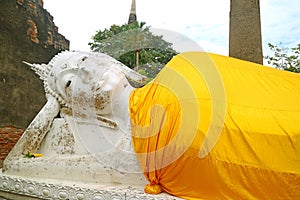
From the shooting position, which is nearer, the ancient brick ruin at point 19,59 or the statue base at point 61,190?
the statue base at point 61,190

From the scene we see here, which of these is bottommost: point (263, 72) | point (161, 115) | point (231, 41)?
point (161, 115)

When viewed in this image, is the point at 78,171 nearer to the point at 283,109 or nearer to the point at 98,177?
the point at 98,177

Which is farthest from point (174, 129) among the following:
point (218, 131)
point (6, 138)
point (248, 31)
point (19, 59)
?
point (19, 59)

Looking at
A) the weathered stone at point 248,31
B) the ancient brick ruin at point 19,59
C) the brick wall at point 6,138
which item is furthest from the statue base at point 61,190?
the weathered stone at point 248,31

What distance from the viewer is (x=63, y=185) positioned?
1861mm

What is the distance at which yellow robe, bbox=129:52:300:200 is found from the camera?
1389 mm

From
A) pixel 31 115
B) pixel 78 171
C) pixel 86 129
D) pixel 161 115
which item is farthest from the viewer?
pixel 31 115

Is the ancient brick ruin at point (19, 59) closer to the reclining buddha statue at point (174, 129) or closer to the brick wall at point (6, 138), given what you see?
the brick wall at point (6, 138)

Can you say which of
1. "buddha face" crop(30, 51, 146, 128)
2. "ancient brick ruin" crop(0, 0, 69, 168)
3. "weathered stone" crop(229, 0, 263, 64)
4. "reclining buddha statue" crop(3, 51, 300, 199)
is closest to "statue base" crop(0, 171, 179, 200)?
"reclining buddha statue" crop(3, 51, 300, 199)

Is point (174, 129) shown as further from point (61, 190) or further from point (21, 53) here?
point (21, 53)

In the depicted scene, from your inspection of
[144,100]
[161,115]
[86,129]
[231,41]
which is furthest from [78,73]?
[231,41]

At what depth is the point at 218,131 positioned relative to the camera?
1.47 m

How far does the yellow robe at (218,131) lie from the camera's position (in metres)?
1.39

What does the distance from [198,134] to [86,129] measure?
0.91 m
